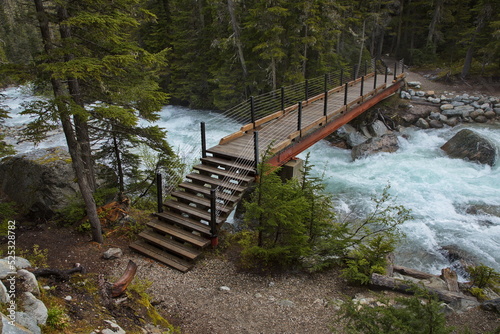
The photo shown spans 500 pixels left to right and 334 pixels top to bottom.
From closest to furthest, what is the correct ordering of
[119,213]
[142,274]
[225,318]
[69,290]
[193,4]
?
[69,290]
[225,318]
[142,274]
[119,213]
[193,4]

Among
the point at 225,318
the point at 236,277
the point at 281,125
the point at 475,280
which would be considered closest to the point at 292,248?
the point at 236,277

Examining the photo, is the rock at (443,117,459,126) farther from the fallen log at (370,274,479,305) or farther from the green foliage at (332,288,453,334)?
the green foliage at (332,288,453,334)

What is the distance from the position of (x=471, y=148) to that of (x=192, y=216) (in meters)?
13.7

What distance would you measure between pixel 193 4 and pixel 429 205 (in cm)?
2258

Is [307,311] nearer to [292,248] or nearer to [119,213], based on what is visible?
[292,248]

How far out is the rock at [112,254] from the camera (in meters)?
6.61

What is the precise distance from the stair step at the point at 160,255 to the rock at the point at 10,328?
13.3ft

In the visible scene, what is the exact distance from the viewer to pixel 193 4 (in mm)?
25859

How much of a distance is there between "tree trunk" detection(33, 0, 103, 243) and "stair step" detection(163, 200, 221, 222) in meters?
1.72

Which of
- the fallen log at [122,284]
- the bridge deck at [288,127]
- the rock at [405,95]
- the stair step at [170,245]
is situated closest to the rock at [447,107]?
the rock at [405,95]

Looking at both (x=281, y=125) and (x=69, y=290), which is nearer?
(x=69, y=290)

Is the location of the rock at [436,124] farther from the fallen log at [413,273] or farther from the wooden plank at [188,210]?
the wooden plank at [188,210]

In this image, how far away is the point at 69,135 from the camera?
6309 mm

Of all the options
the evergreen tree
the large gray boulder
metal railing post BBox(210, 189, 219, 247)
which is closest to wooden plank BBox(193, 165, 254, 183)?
metal railing post BBox(210, 189, 219, 247)
